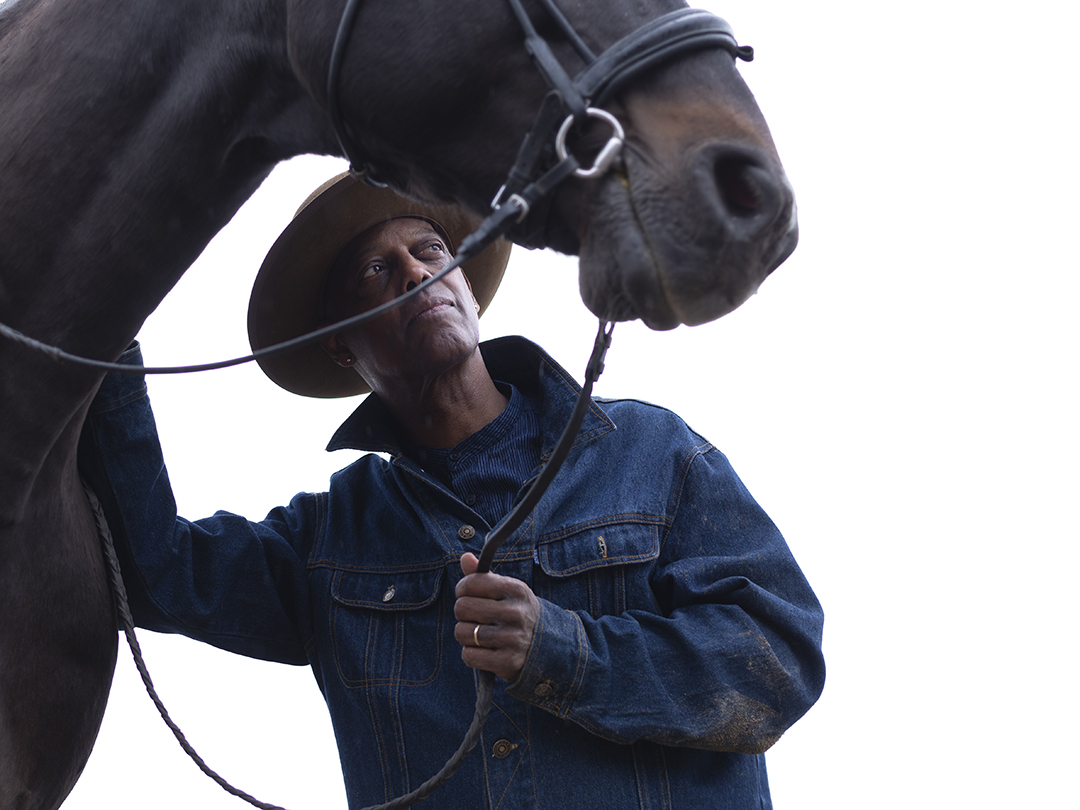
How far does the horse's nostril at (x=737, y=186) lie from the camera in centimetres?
109

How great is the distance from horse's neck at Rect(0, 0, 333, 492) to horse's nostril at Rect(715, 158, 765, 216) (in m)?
0.55

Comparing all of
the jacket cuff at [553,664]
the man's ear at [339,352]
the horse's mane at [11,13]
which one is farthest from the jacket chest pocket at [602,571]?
the horse's mane at [11,13]

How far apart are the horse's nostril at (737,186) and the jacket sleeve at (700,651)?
2.48ft

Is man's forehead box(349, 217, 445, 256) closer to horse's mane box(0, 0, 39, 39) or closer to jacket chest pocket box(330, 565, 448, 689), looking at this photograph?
jacket chest pocket box(330, 565, 448, 689)

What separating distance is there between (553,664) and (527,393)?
86cm

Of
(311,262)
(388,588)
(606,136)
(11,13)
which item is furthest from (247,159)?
(388,588)

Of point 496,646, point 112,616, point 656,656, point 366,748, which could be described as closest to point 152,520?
point 112,616

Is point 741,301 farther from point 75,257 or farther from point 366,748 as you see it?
point 366,748

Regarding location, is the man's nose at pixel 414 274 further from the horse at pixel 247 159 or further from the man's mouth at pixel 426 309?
the horse at pixel 247 159

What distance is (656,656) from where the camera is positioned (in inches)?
63.9

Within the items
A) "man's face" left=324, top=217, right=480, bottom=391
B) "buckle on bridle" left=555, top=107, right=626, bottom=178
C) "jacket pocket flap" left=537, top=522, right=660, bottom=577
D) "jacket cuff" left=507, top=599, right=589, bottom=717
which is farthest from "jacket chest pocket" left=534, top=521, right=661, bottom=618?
"buckle on bridle" left=555, top=107, right=626, bottom=178

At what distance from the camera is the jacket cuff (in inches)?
59.5

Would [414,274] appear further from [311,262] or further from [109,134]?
[109,134]

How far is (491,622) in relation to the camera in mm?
1496
